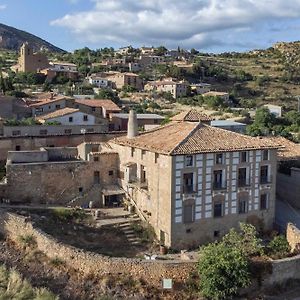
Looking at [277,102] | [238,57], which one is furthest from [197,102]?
[238,57]

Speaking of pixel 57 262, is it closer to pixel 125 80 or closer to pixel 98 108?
pixel 98 108

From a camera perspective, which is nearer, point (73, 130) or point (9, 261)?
point (9, 261)

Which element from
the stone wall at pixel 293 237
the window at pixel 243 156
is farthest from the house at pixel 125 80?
the stone wall at pixel 293 237

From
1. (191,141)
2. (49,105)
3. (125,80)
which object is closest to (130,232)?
(191,141)

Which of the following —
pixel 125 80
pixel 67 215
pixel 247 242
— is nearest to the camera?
pixel 247 242

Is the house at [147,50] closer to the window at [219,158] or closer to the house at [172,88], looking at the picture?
the house at [172,88]

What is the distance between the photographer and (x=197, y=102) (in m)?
74.5

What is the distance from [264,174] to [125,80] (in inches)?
2374

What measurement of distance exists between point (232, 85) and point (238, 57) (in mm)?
39898

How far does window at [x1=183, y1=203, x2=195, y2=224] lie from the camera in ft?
80.2

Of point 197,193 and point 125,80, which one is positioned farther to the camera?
point 125,80

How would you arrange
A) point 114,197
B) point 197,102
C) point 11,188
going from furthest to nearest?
point 197,102 < point 114,197 < point 11,188

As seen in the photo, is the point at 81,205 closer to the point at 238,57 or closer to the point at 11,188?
the point at 11,188

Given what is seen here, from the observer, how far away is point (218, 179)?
25.3 metres
